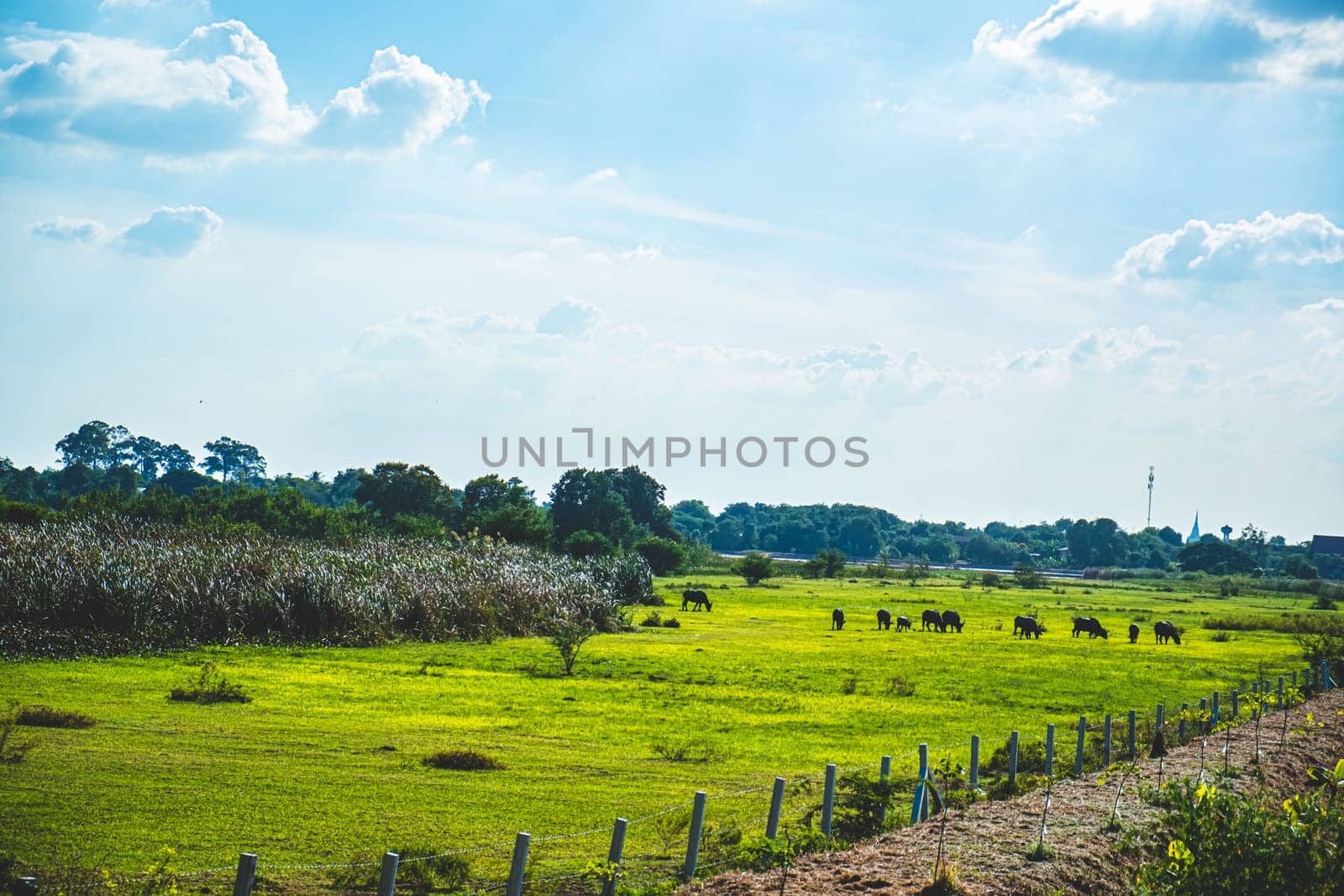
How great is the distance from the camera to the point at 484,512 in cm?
8562

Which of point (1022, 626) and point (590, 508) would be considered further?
point (590, 508)

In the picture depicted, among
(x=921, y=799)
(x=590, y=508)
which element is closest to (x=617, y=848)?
(x=921, y=799)

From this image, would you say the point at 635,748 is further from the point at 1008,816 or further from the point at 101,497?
the point at 101,497

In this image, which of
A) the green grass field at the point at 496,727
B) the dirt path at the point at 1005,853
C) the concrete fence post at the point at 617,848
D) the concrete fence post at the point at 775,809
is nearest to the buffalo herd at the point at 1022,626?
the green grass field at the point at 496,727

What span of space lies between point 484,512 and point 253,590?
48.2m

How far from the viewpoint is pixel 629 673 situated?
3281 cm

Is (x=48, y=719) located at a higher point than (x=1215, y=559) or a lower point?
lower

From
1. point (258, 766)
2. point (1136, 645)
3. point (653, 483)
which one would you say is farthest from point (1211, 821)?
point (653, 483)

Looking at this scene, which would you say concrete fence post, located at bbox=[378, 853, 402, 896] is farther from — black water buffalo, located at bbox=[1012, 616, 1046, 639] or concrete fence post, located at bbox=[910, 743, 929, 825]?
black water buffalo, located at bbox=[1012, 616, 1046, 639]

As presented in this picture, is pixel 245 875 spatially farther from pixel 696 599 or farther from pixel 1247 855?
pixel 696 599

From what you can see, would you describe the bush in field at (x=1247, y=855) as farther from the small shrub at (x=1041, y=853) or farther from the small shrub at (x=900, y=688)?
the small shrub at (x=900, y=688)

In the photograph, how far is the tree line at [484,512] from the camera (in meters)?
73.8

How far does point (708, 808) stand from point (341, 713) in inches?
401

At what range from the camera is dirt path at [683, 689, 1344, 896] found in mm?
11109
